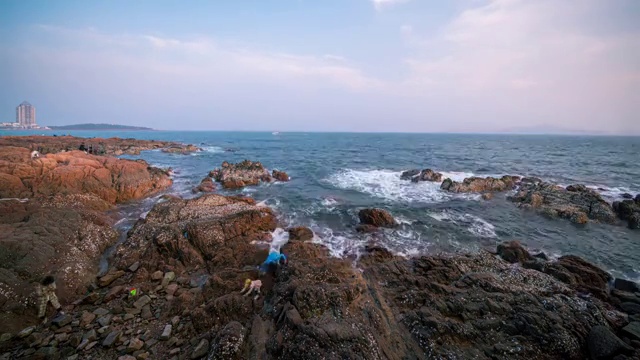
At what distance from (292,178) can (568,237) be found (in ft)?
77.9

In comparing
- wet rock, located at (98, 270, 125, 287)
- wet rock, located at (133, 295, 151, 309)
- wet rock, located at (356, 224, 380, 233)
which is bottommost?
wet rock, located at (133, 295, 151, 309)

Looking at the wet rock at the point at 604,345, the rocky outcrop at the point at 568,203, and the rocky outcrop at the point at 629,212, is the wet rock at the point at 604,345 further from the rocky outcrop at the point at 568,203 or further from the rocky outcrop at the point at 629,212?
the rocky outcrop at the point at 629,212

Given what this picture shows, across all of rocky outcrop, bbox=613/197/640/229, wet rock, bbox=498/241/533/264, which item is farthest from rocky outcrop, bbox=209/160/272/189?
rocky outcrop, bbox=613/197/640/229

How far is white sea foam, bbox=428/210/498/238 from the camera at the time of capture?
1474 cm

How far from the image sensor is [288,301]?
7.21 m

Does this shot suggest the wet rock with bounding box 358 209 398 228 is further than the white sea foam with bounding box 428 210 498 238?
Yes

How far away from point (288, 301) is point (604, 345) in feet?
26.2

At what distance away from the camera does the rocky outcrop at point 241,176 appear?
25.3 meters

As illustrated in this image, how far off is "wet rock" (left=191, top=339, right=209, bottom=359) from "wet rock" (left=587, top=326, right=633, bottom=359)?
9.63 metres

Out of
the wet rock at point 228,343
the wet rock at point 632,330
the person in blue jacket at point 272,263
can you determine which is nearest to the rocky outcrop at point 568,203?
the wet rock at point 632,330

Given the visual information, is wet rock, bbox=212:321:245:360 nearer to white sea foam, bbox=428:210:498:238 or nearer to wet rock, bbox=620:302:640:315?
wet rock, bbox=620:302:640:315

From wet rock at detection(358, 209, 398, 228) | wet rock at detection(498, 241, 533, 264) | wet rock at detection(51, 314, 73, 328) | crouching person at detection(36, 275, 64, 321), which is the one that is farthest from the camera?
wet rock at detection(358, 209, 398, 228)

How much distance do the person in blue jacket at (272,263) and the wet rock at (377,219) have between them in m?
6.74

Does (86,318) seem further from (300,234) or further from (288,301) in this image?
(300,234)
